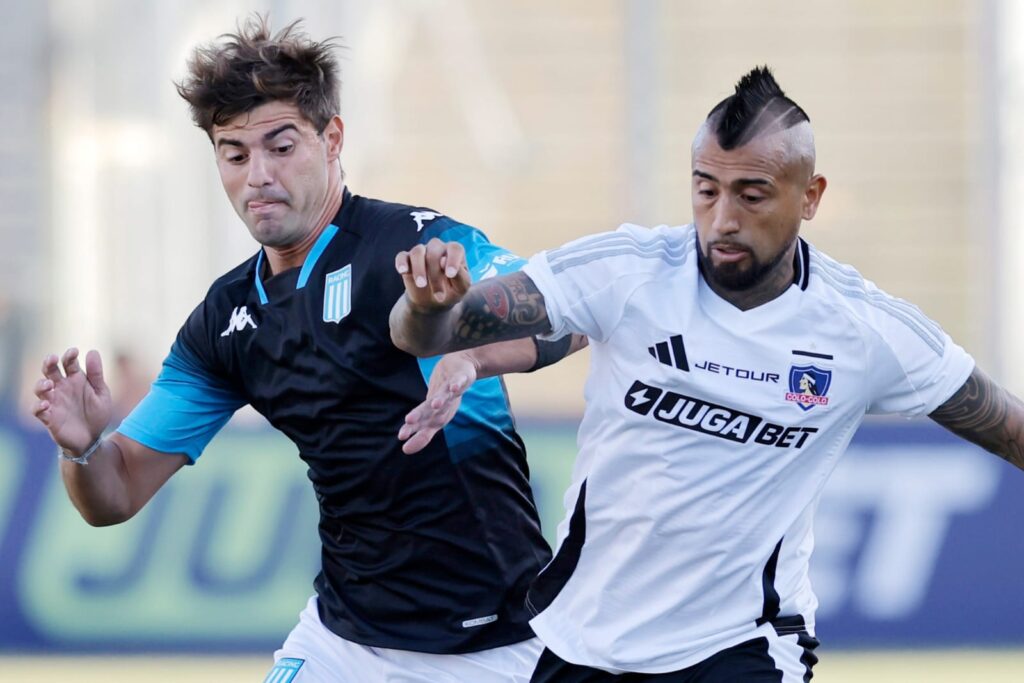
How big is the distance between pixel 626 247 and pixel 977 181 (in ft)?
32.7

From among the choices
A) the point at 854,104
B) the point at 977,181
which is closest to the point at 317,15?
the point at 854,104

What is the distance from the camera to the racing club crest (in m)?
3.67

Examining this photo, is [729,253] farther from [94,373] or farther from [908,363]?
[94,373]

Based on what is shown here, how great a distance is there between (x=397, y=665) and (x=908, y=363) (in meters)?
1.54

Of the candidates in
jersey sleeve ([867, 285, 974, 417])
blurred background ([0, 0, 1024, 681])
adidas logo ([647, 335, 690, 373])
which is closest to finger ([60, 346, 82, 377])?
adidas logo ([647, 335, 690, 373])

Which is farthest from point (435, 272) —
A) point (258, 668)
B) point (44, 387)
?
point (258, 668)

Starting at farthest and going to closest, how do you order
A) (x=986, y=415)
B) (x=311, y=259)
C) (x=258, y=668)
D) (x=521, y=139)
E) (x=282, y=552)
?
(x=521, y=139) < (x=282, y=552) < (x=258, y=668) < (x=311, y=259) < (x=986, y=415)

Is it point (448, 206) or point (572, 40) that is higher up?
point (572, 40)

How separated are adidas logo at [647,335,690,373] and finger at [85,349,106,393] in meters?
1.52

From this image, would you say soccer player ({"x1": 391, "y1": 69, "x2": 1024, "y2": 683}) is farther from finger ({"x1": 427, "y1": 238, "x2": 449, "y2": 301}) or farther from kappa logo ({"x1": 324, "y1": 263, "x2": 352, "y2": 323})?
kappa logo ({"x1": 324, "y1": 263, "x2": 352, "y2": 323})

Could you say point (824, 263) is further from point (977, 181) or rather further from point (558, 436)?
point (977, 181)

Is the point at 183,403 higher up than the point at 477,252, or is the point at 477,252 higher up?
the point at 477,252

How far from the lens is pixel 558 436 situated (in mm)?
9453

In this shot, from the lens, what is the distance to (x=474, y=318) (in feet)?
11.3
